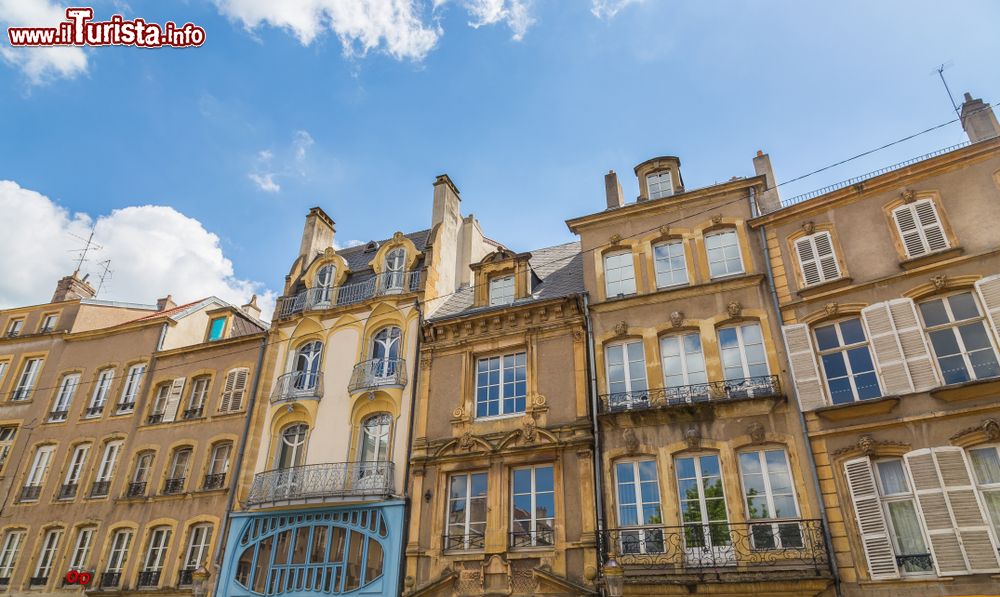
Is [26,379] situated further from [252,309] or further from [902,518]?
[902,518]

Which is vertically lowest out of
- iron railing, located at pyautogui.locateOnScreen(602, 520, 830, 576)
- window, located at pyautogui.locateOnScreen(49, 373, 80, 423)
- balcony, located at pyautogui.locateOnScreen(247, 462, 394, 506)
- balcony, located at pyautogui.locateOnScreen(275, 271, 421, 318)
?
iron railing, located at pyautogui.locateOnScreen(602, 520, 830, 576)

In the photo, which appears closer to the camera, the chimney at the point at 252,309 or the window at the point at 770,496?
the window at the point at 770,496

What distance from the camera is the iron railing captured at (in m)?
13.3

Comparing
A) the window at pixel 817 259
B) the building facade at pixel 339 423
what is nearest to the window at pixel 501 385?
the building facade at pixel 339 423

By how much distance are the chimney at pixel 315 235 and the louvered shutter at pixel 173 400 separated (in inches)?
242

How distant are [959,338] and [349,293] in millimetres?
17533

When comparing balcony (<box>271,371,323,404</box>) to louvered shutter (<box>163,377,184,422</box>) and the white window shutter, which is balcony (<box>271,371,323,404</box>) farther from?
the white window shutter

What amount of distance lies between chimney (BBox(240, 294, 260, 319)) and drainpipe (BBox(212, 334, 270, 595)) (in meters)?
8.40

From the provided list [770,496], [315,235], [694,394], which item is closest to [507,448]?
[694,394]

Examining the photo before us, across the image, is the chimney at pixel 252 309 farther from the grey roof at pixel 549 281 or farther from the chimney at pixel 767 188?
the chimney at pixel 767 188

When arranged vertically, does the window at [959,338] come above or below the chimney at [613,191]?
below

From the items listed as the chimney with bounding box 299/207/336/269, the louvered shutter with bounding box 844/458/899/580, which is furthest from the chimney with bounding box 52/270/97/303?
the louvered shutter with bounding box 844/458/899/580

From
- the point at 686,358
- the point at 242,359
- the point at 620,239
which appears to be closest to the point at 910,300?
the point at 686,358

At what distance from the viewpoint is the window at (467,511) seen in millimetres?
16719
